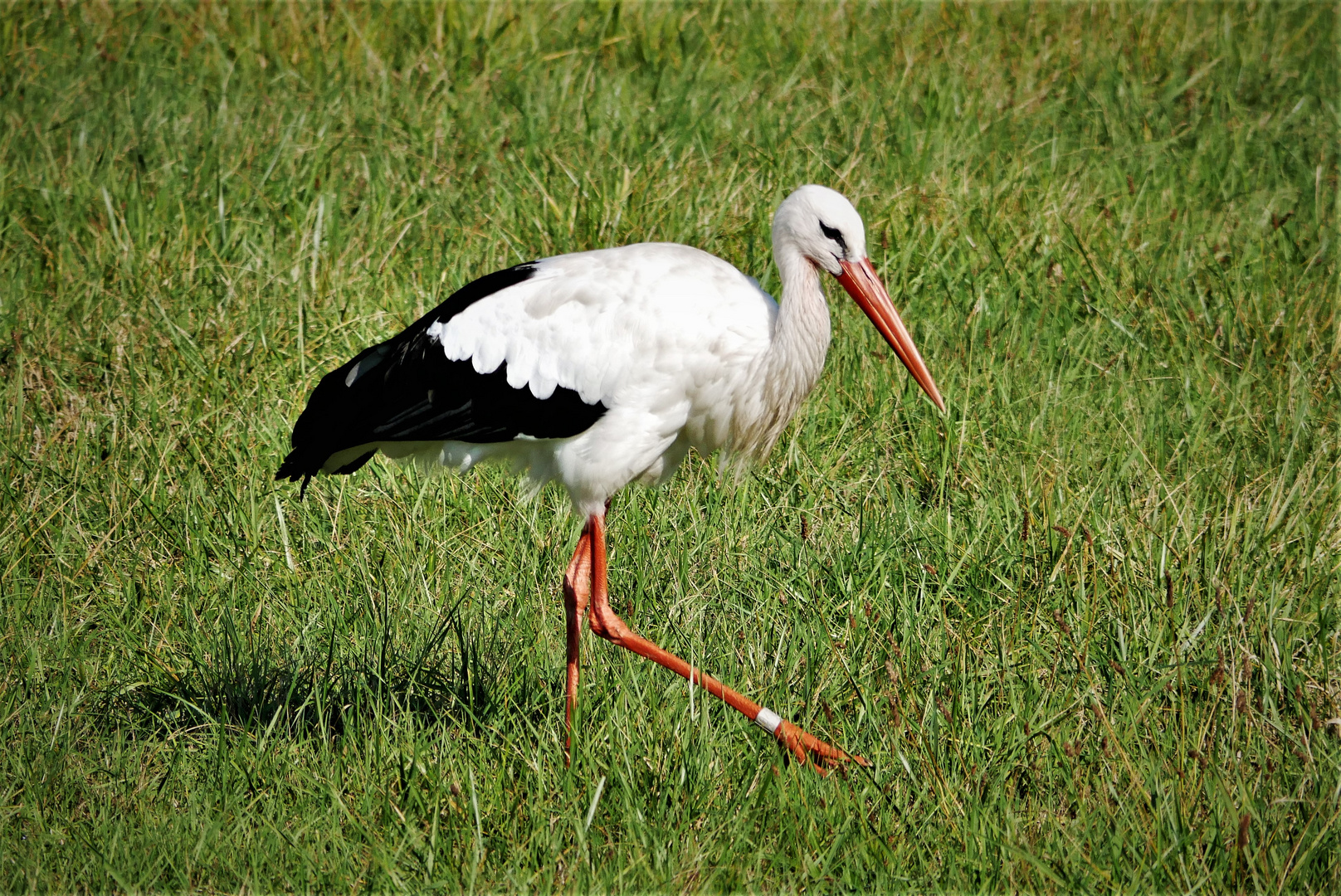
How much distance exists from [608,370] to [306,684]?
104cm

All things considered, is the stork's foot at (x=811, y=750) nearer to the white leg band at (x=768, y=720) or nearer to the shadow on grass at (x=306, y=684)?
the white leg band at (x=768, y=720)

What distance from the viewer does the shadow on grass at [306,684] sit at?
2.99 metres

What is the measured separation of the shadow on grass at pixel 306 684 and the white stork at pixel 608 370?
281mm

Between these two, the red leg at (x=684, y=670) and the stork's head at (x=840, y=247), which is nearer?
the red leg at (x=684, y=670)

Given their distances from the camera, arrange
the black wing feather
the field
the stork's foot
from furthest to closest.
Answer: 1. the black wing feather
2. the stork's foot
3. the field

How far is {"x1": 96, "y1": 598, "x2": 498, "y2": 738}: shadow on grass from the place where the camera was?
9.80 ft

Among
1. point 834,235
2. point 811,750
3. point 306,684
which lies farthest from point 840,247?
point 306,684

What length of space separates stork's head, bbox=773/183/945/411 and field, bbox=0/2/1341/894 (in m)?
0.52

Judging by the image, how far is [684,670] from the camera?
297cm

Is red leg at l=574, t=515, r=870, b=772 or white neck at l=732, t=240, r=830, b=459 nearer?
red leg at l=574, t=515, r=870, b=772

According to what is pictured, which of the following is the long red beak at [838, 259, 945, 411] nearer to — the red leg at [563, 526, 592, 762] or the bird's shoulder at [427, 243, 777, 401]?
the bird's shoulder at [427, 243, 777, 401]

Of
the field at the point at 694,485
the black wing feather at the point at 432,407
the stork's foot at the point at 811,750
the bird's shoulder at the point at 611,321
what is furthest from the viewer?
the black wing feather at the point at 432,407

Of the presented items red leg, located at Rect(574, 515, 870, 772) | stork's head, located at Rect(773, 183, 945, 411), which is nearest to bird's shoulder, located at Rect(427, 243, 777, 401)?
stork's head, located at Rect(773, 183, 945, 411)

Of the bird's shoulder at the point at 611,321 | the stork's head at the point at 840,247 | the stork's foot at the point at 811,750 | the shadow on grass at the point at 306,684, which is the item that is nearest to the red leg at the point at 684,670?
the stork's foot at the point at 811,750
